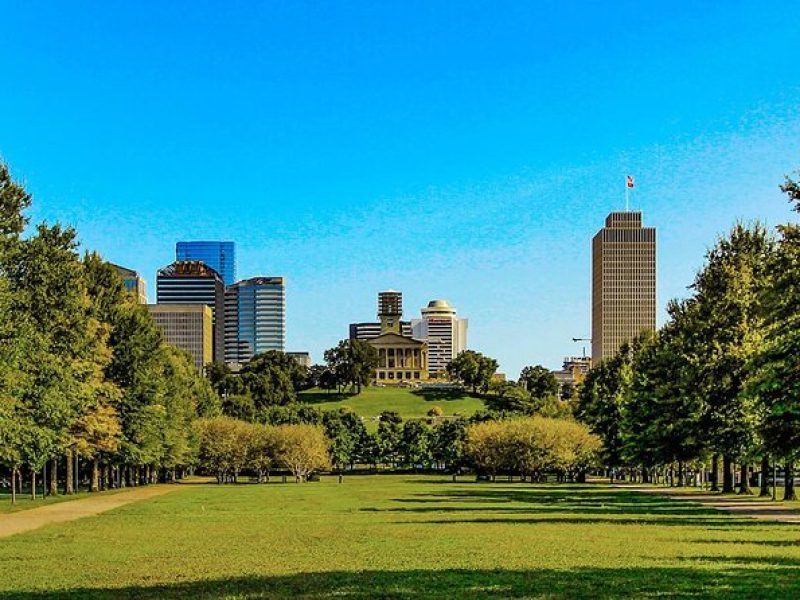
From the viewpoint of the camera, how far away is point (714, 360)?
173 feet

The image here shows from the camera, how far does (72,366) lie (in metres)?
51.7

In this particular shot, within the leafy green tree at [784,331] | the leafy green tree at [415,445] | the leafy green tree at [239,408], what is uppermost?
the leafy green tree at [784,331]

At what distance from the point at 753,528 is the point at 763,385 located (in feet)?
15.4

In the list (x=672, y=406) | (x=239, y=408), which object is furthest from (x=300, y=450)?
(x=672, y=406)

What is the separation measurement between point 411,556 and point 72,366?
3243cm

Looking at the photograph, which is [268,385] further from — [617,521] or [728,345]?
[617,521]

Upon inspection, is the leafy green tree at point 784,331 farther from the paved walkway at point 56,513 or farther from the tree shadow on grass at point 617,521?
the paved walkway at point 56,513

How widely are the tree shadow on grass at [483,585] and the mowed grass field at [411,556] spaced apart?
0.04m

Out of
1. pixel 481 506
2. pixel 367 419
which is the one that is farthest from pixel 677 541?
pixel 367 419

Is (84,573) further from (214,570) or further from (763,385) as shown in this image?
(763,385)

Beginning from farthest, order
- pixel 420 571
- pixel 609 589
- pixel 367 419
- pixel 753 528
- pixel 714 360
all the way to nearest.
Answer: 1. pixel 367 419
2. pixel 714 360
3. pixel 753 528
4. pixel 420 571
5. pixel 609 589

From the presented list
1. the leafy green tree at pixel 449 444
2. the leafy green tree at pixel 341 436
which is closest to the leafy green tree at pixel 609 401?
the leafy green tree at pixel 449 444

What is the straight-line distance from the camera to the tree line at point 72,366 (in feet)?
147

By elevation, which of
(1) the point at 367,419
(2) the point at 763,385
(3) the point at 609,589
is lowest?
(1) the point at 367,419
